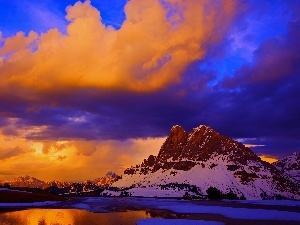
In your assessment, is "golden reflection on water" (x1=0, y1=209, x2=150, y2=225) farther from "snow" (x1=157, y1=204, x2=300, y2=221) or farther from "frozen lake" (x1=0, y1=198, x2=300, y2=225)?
"snow" (x1=157, y1=204, x2=300, y2=221)

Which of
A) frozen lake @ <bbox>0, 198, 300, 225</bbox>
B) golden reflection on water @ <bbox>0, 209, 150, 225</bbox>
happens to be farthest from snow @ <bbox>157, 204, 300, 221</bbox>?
golden reflection on water @ <bbox>0, 209, 150, 225</bbox>

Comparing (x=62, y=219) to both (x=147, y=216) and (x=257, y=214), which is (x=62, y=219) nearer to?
(x=147, y=216)

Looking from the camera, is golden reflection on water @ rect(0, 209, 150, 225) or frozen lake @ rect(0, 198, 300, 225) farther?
frozen lake @ rect(0, 198, 300, 225)

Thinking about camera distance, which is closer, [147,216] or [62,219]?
[62,219]

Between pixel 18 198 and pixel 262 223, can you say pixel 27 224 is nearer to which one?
pixel 262 223

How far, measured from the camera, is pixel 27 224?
182 ft

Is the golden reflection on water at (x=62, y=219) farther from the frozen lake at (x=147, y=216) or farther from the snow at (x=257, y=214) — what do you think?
the snow at (x=257, y=214)

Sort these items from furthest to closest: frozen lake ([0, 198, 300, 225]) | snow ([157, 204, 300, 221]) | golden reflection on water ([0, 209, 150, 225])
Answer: snow ([157, 204, 300, 221])
frozen lake ([0, 198, 300, 225])
golden reflection on water ([0, 209, 150, 225])

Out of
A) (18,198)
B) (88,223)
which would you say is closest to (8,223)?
(88,223)

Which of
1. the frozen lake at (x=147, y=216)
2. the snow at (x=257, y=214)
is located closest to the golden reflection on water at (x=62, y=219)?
the frozen lake at (x=147, y=216)

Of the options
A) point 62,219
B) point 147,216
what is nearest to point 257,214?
point 147,216

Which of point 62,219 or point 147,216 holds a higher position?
point 147,216

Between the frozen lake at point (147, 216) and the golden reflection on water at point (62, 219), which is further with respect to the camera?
the frozen lake at point (147, 216)

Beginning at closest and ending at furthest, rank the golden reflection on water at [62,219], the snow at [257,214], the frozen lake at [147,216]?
1. the golden reflection on water at [62,219]
2. the frozen lake at [147,216]
3. the snow at [257,214]
